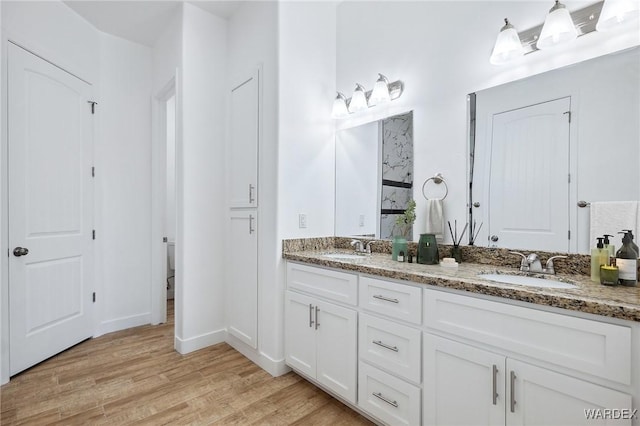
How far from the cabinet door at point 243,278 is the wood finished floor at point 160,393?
237 millimetres

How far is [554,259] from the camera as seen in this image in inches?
62.0

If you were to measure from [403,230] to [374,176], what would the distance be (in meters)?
0.52

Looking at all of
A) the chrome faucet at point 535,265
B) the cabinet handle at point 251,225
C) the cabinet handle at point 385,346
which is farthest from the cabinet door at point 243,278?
the chrome faucet at point 535,265

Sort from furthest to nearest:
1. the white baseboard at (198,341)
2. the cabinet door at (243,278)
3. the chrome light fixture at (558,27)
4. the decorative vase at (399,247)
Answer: the white baseboard at (198,341) → the cabinet door at (243,278) → the decorative vase at (399,247) → the chrome light fixture at (558,27)

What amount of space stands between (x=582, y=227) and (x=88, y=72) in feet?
12.8

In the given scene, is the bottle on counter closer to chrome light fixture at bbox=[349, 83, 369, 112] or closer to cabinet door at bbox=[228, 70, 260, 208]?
chrome light fixture at bbox=[349, 83, 369, 112]

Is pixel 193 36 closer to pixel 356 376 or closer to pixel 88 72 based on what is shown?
pixel 88 72

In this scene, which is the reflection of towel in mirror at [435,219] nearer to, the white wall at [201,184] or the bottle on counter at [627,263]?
the bottle on counter at [627,263]

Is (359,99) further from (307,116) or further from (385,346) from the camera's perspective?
(385,346)

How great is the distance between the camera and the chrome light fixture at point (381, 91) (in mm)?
2297

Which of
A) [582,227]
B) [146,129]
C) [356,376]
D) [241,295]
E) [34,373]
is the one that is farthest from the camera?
[146,129]

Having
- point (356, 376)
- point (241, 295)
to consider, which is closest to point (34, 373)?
point (241, 295)

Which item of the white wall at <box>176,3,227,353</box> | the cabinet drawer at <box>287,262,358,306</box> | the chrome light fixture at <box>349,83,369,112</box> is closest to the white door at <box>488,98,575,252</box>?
the cabinet drawer at <box>287,262,358,306</box>

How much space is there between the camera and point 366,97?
247cm
